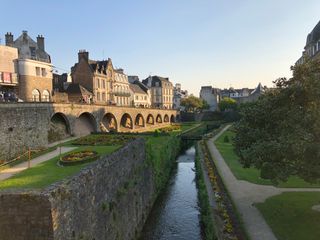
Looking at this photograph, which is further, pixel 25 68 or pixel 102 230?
pixel 25 68

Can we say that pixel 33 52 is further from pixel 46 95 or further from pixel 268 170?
pixel 268 170

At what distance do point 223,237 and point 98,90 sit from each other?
59219mm

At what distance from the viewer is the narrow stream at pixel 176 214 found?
2294 centimetres

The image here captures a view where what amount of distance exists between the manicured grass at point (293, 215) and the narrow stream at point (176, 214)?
5.13 meters

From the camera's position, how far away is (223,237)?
1595 cm

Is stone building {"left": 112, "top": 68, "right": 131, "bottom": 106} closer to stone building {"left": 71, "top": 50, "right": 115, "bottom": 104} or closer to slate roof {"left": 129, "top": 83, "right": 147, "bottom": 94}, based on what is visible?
stone building {"left": 71, "top": 50, "right": 115, "bottom": 104}

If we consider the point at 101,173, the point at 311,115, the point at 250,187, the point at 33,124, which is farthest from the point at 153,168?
the point at 311,115

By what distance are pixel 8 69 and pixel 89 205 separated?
35.3 metres

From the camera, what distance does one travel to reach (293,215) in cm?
1966

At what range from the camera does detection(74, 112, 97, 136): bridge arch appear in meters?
49.6

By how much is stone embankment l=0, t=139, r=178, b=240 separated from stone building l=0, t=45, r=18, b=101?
24.8m

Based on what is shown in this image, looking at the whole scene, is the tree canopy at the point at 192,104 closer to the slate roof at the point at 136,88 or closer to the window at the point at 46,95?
the slate roof at the point at 136,88

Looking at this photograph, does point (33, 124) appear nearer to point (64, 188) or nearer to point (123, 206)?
point (123, 206)

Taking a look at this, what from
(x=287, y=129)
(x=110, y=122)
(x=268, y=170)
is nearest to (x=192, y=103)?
(x=110, y=122)
